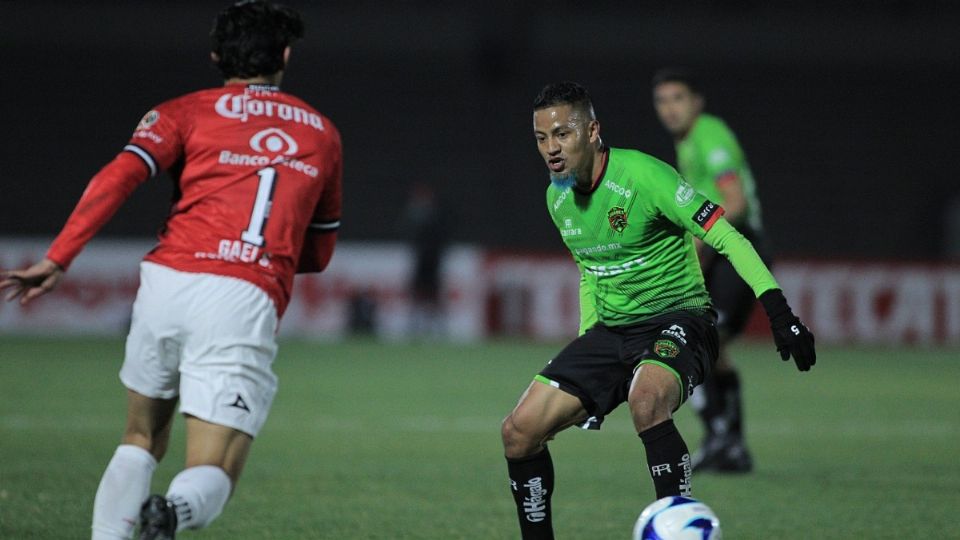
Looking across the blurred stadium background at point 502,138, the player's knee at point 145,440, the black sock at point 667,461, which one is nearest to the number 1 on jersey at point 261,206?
the player's knee at point 145,440

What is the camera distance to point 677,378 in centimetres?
502

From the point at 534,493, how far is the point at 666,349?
735mm

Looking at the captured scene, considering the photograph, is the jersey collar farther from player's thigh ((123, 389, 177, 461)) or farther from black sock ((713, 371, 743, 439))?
black sock ((713, 371, 743, 439))

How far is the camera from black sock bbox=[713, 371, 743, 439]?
8102 millimetres

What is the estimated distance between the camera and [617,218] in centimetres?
515

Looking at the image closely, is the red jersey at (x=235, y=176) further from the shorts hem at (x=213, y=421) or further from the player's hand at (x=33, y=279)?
the shorts hem at (x=213, y=421)

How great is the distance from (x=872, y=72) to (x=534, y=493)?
74.5ft

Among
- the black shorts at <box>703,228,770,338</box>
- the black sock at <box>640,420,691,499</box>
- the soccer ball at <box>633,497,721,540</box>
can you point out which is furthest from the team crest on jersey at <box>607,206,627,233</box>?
the black shorts at <box>703,228,770,338</box>

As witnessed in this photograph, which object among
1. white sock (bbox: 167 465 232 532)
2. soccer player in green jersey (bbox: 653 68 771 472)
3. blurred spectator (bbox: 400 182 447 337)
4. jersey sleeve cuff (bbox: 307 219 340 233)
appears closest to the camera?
white sock (bbox: 167 465 232 532)

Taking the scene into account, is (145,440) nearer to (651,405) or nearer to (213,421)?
(213,421)

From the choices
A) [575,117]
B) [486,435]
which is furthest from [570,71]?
[575,117]

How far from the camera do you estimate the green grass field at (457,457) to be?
621 centimetres

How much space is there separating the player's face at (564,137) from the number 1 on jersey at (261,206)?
1.22m

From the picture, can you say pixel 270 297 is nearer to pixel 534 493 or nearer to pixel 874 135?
pixel 534 493
